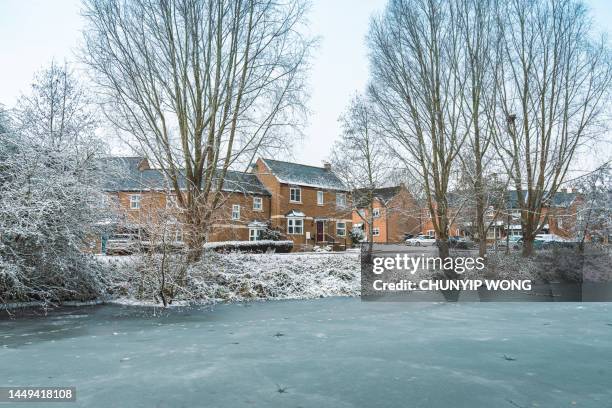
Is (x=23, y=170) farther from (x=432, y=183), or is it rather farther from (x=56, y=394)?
(x=432, y=183)

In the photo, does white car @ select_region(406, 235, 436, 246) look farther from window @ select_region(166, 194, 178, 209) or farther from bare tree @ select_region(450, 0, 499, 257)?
window @ select_region(166, 194, 178, 209)

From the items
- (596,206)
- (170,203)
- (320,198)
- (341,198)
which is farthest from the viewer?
(341,198)

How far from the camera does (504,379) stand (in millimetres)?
6406

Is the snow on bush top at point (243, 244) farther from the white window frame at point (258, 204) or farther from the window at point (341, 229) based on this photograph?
the window at point (341, 229)

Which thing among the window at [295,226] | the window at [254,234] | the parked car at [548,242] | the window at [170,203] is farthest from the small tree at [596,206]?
the window at [170,203]

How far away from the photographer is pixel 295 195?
4456cm

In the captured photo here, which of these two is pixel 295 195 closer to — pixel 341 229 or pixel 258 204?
pixel 258 204

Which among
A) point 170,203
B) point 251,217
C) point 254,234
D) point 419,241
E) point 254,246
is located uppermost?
point 251,217

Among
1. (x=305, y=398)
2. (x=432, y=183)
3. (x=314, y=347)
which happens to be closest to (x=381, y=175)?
(x=432, y=183)

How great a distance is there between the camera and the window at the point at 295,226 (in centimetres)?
4350

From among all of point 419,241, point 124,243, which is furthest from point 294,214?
point 124,243

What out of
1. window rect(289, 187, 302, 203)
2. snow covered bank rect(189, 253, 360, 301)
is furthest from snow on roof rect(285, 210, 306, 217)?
snow covered bank rect(189, 253, 360, 301)

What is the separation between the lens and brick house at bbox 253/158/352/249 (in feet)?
142

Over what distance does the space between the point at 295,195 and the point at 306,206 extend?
1.56 meters
